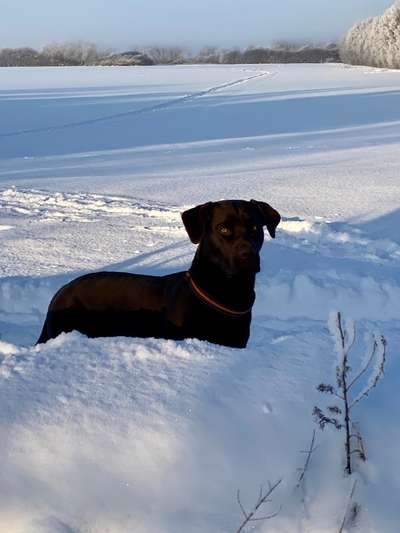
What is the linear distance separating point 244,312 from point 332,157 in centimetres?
952

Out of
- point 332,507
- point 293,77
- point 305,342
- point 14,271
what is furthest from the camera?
point 293,77

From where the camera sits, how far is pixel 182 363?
2.91 meters

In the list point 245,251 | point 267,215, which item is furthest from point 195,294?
point 267,215

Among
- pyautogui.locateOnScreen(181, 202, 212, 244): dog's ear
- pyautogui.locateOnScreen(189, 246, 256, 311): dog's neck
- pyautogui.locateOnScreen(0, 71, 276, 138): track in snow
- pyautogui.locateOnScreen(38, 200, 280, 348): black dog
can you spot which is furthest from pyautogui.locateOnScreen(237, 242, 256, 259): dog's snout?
pyautogui.locateOnScreen(0, 71, 276, 138): track in snow

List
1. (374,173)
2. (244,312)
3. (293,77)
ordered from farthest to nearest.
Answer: (293,77) < (374,173) < (244,312)

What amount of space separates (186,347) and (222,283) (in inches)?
52.1

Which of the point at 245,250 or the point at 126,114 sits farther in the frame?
the point at 126,114

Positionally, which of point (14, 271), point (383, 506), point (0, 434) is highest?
point (0, 434)

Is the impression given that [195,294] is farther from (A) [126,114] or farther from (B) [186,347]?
(A) [126,114]

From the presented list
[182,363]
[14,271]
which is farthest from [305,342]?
[14,271]

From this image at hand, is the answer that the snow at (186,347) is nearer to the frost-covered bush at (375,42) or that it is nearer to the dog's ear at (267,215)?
the dog's ear at (267,215)

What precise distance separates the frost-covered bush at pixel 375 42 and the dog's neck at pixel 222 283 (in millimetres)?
53823

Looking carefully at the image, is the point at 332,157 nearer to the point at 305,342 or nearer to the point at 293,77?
the point at 305,342

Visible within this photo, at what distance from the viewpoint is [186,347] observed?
3039 mm
